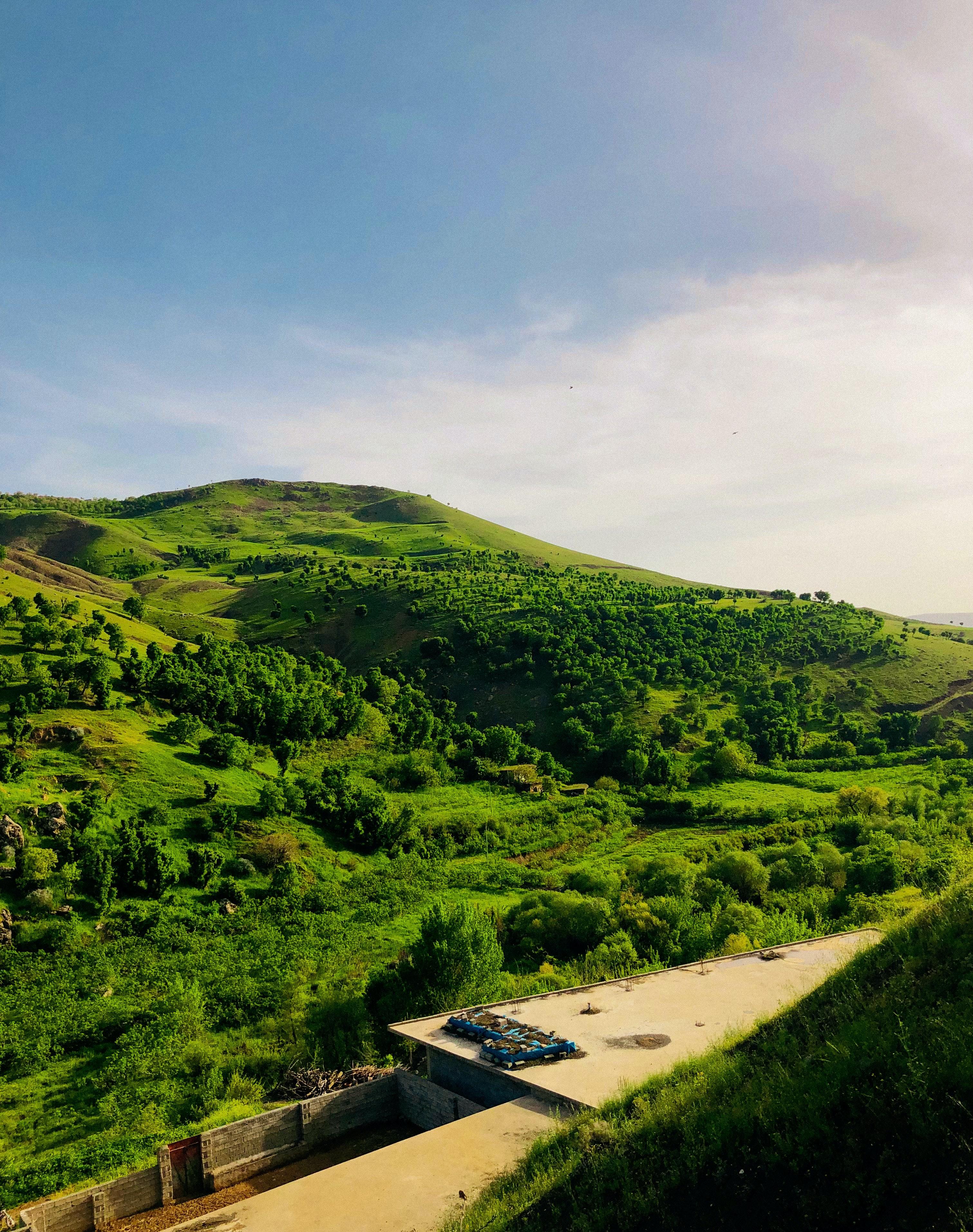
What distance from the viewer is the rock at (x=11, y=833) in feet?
150

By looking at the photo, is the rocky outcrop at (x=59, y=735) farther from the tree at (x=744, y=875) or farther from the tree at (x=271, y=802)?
the tree at (x=744, y=875)

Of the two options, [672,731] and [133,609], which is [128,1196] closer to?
[672,731]

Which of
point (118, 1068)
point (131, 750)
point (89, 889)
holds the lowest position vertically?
point (118, 1068)

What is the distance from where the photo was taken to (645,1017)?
97.0 ft

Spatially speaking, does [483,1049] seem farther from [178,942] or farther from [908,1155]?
[178,942]

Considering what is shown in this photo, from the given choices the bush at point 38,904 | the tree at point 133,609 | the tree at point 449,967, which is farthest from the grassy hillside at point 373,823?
the tree at point 133,609

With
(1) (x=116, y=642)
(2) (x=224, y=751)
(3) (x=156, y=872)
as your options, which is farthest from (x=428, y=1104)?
(1) (x=116, y=642)

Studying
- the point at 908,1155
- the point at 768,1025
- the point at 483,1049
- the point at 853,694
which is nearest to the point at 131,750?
the point at 483,1049

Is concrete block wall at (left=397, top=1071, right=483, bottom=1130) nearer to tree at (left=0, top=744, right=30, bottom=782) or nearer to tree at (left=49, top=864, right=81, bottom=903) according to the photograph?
tree at (left=49, top=864, right=81, bottom=903)

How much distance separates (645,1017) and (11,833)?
132 ft

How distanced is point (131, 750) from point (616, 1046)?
50.8m

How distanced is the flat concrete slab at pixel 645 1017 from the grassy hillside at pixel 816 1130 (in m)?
4.79

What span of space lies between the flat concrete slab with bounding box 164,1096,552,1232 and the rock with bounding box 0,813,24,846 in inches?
1294

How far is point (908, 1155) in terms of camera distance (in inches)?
488
